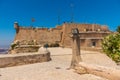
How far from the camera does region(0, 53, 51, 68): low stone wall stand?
1258cm

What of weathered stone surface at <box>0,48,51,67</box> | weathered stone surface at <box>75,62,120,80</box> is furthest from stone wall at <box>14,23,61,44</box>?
weathered stone surface at <box>75,62,120,80</box>

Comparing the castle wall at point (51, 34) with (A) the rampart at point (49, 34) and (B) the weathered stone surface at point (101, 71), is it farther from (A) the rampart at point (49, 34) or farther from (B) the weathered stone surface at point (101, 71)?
(B) the weathered stone surface at point (101, 71)

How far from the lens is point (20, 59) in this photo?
13438 millimetres

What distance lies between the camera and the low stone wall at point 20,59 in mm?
12582

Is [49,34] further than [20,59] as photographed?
Yes

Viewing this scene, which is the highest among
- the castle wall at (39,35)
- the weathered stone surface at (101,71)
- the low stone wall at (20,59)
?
the castle wall at (39,35)

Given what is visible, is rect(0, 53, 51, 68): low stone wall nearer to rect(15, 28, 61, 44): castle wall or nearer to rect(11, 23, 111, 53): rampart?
rect(11, 23, 111, 53): rampart

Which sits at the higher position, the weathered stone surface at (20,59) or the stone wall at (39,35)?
the stone wall at (39,35)

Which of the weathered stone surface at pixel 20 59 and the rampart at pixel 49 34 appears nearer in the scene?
the weathered stone surface at pixel 20 59

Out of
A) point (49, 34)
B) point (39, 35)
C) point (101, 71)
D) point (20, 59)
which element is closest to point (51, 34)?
point (49, 34)

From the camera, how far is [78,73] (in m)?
10.5

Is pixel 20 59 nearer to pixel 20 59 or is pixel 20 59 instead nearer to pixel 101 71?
pixel 20 59

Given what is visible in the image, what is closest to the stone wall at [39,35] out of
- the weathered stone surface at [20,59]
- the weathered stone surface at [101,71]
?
the weathered stone surface at [20,59]

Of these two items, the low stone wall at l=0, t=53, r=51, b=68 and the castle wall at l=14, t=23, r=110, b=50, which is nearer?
the low stone wall at l=0, t=53, r=51, b=68
